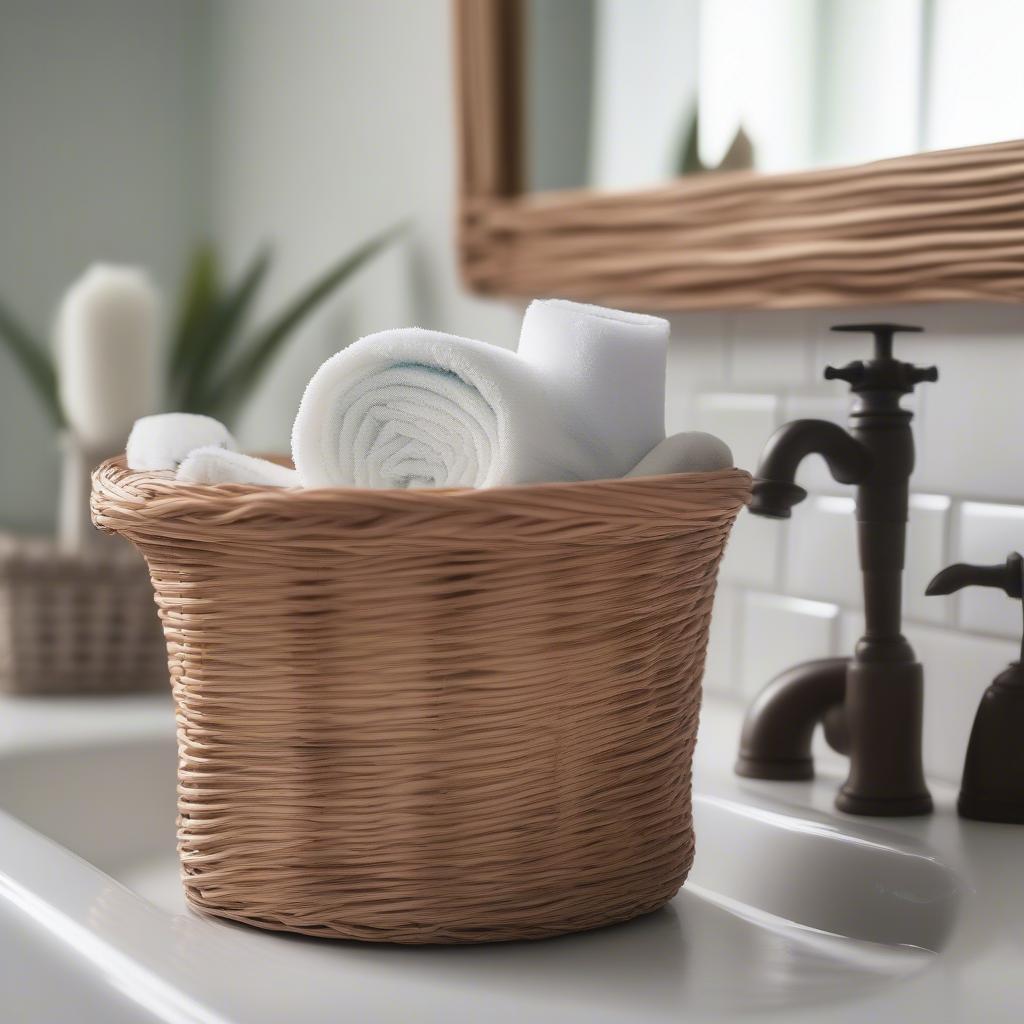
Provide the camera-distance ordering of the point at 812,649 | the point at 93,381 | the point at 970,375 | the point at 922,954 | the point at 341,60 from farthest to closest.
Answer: the point at 341,60 < the point at 93,381 < the point at 812,649 < the point at 970,375 < the point at 922,954

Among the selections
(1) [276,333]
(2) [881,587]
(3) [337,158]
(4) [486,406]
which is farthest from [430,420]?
(3) [337,158]

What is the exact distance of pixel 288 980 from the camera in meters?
0.51

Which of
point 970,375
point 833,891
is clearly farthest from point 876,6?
point 833,891

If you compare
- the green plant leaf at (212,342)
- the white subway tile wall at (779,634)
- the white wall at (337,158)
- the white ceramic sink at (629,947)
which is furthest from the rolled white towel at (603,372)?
the green plant leaf at (212,342)

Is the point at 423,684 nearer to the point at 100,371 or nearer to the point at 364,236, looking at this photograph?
the point at 100,371

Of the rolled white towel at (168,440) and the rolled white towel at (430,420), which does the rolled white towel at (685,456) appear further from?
the rolled white towel at (168,440)

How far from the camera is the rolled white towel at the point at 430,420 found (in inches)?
21.5

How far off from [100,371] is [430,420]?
2.22 ft

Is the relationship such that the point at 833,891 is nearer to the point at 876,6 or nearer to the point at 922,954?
the point at 922,954

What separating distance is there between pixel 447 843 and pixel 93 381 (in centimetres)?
74

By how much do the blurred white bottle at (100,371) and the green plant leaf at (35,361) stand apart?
13cm

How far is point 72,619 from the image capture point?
3.58 feet

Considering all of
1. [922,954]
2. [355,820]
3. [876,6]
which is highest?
[876,6]

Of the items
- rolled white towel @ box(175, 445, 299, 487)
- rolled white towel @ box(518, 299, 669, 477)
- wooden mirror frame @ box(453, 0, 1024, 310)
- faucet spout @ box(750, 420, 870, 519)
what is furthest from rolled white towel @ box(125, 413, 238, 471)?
wooden mirror frame @ box(453, 0, 1024, 310)
